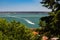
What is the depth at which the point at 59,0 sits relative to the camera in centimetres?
1636

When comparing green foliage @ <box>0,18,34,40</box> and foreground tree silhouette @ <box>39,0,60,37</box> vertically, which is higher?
foreground tree silhouette @ <box>39,0,60,37</box>

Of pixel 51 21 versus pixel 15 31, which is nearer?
pixel 51 21

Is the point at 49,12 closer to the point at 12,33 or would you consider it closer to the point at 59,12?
the point at 59,12

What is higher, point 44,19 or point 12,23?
point 44,19

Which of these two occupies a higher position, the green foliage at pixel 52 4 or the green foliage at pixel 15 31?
the green foliage at pixel 52 4

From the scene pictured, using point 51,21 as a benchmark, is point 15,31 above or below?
below

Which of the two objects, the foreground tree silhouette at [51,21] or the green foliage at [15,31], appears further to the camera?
the green foliage at [15,31]

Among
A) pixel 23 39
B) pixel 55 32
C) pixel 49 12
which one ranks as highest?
pixel 49 12

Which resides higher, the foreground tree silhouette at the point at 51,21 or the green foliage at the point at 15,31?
the foreground tree silhouette at the point at 51,21

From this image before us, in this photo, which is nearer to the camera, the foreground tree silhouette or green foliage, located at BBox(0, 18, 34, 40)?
the foreground tree silhouette

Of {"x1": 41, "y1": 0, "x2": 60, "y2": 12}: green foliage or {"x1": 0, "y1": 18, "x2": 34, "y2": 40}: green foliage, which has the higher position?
{"x1": 41, "y1": 0, "x2": 60, "y2": 12}: green foliage

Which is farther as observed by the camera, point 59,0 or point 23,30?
point 23,30

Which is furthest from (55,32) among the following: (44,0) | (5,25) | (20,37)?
(5,25)

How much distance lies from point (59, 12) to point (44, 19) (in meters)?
1.05
